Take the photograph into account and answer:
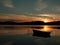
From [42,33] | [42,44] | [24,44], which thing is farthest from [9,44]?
[42,33]

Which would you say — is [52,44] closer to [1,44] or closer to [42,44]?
[42,44]

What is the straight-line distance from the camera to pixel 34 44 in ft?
80.7

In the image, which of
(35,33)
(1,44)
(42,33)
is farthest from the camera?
(35,33)

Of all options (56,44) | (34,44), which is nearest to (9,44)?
(34,44)

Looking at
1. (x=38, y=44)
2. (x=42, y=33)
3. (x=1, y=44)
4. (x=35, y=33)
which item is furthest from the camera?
(x=35, y=33)

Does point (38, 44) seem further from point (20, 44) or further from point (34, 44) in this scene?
point (20, 44)

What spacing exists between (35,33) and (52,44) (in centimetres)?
1034

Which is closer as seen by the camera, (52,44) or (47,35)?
(52,44)

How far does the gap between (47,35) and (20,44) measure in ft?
34.1

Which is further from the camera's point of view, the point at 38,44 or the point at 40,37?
the point at 40,37

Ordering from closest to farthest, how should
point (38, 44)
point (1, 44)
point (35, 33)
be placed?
point (1, 44), point (38, 44), point (35, 33)

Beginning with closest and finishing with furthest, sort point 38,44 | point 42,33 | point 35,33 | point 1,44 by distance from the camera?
point 1,44 < point 38,44 < point 42,33 < point 35,33

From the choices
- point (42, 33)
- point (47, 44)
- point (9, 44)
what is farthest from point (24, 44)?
point (42, 33)

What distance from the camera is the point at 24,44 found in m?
23.5
